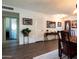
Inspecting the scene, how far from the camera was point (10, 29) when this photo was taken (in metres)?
7.48

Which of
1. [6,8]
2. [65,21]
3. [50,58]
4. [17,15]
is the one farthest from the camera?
[65,21]

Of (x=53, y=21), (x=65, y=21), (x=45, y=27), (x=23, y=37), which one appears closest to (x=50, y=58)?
(x=23, y=37)

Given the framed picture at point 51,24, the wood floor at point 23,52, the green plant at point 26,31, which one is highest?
the framed picture at point 51,24

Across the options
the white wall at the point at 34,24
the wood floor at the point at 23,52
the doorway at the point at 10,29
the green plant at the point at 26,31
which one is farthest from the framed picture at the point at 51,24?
the wood floor at the point at 23,52

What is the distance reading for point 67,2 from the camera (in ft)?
26.3

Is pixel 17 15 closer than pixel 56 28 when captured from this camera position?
Yes

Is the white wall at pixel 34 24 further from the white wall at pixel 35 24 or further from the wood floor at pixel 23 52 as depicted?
the wood floor at pixel 23 52

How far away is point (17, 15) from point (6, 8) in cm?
100

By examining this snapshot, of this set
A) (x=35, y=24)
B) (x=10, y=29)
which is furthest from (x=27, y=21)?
(x=10, y=29)

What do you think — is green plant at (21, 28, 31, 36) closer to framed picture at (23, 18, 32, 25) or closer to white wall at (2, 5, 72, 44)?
white wall at (2, 5, 72, 44)

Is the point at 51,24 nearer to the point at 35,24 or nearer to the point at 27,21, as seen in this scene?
the point at 35,24

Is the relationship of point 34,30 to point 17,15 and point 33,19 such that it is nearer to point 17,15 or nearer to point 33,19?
point 33,19

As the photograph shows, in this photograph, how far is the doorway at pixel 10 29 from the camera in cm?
691

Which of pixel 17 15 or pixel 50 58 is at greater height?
pixel 17 15
